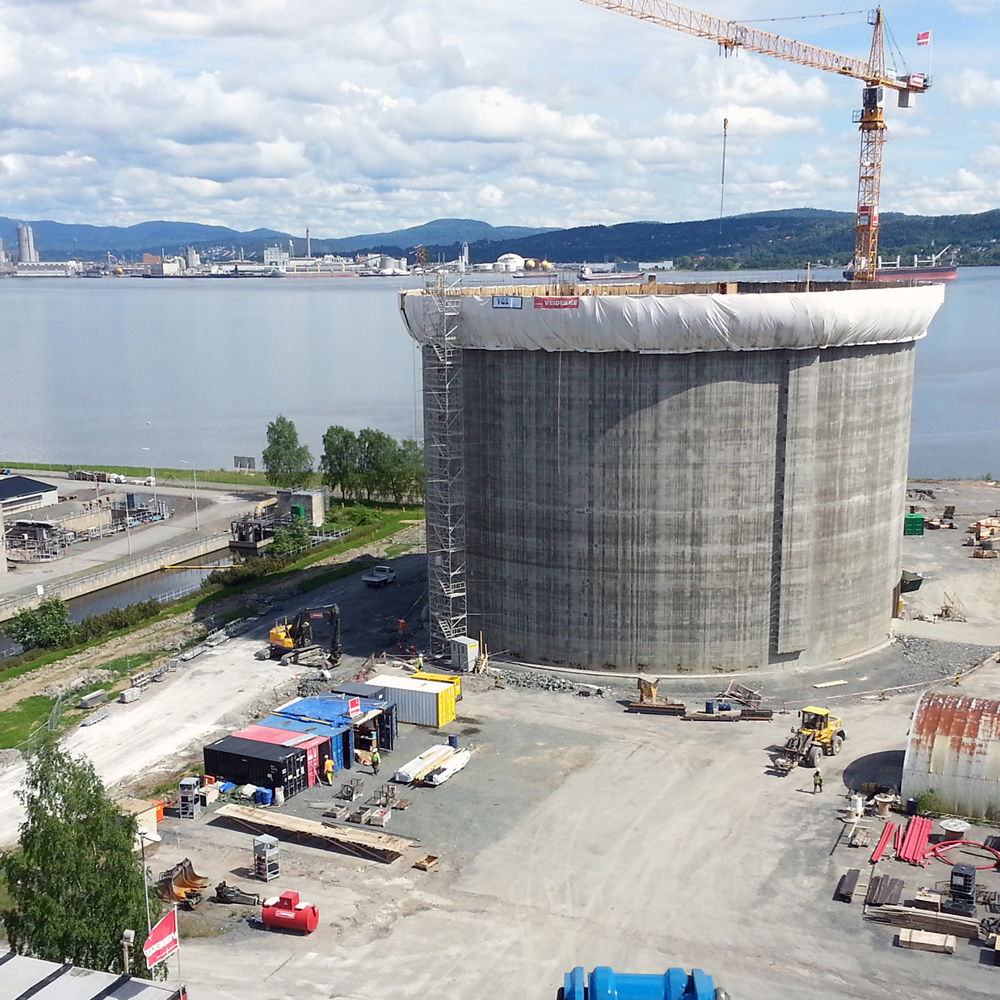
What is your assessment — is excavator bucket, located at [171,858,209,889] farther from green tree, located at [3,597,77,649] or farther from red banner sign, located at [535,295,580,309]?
green tree, located at [3,597,77,649]

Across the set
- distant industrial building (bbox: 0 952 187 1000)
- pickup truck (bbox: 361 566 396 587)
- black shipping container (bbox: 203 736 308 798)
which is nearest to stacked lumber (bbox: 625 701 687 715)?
black shipping container (bbox: 203 736 308 798)

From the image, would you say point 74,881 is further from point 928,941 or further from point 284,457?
point 284,457

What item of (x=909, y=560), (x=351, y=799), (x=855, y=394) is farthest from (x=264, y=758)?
(x=909, y=560)

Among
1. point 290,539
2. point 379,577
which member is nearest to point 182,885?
point 379,577

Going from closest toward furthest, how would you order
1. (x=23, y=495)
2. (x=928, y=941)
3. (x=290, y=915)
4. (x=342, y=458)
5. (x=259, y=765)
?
(x=928, y=941)
(x=290, y=915)
(x=259, y=765)
(x=23, y=495)
(x=342, y=458)

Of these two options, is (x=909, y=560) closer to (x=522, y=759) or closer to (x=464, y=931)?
(x=522, y=759)

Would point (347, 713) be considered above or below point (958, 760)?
below

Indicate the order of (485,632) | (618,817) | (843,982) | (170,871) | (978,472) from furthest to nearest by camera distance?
(978,472) → (485,632) → (618,817) → (170,871) → (843,982)
